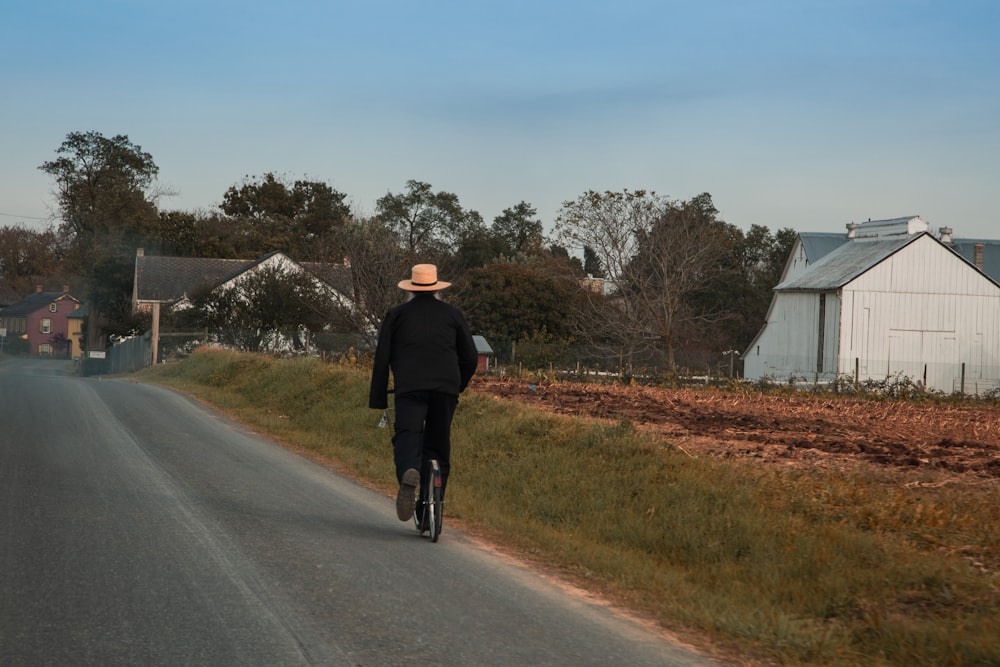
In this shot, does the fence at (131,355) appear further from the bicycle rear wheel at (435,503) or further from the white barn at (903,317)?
the bicycle rear wheel at (435,503)

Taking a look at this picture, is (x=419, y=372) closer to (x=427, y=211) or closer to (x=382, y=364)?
(x=382, y=364)

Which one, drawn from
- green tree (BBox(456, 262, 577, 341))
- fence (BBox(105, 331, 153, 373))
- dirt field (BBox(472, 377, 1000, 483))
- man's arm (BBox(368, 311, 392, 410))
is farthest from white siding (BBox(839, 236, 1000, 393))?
man's arm (BBox(368, 311, 392, 410))

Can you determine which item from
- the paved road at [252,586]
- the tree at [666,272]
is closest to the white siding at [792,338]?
the tree at [666,272]

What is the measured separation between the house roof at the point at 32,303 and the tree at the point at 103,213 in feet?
102

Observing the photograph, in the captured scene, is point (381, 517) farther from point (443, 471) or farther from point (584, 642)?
point (584, 642)

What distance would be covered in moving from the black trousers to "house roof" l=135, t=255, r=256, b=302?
6001cm

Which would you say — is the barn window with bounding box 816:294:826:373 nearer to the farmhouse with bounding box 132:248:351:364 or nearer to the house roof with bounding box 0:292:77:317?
the farmhouse with bounding box 132:248:351:364

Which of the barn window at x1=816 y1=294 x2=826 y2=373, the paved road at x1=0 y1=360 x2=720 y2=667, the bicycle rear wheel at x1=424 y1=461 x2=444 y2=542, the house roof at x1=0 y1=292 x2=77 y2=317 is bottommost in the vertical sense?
the paved road at x1=0 y1=360 x2=720 y2=667

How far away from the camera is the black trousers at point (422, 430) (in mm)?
8016

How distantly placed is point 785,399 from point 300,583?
23021mm

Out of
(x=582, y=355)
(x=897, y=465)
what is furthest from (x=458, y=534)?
(x=582, y=355)

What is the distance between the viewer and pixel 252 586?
239 inches

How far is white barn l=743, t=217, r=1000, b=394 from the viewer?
43875mm

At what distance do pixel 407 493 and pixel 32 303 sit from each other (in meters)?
115
